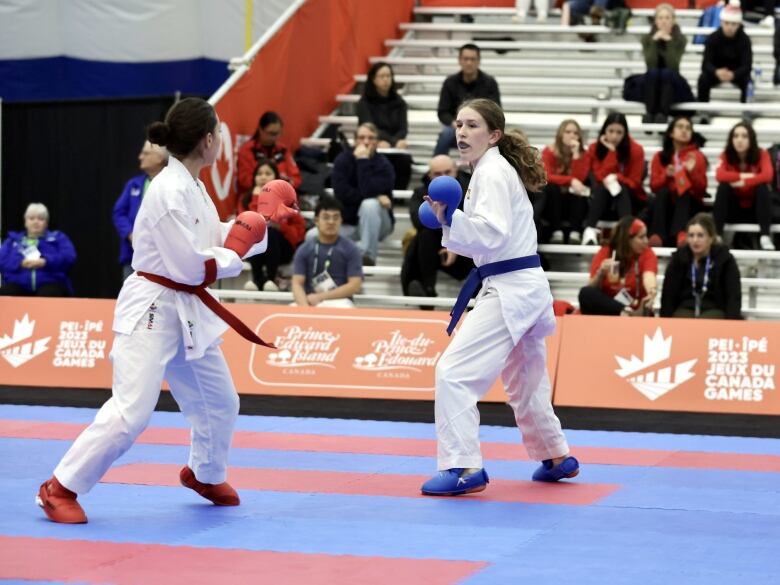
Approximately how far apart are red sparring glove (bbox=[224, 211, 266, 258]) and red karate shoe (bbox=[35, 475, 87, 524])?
1.25 m

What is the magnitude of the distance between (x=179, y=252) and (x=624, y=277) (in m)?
6.35

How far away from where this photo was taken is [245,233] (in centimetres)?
618

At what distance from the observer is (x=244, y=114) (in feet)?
47.2

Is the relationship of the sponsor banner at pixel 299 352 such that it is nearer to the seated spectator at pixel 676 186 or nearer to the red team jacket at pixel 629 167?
the seated spectator at pixel 676 186

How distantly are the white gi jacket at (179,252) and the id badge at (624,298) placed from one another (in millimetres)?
5921

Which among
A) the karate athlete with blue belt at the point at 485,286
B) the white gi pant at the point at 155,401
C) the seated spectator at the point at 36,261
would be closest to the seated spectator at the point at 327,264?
the seated spectator at the point at 36,261

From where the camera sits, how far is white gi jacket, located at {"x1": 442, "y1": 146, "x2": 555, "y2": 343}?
653 centimetres

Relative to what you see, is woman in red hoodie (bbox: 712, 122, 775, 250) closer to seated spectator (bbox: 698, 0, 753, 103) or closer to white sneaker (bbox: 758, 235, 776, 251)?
white sneaker (bbox: 758, 235, 776, 251)

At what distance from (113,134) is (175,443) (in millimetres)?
7226

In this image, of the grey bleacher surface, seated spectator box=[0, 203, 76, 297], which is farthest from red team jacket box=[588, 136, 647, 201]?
seated spectator box=[0, 203, 76, 297]

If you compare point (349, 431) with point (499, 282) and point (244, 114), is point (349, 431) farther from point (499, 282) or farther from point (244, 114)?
point (244, 114)

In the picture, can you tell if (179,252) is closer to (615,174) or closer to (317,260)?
(317,260)

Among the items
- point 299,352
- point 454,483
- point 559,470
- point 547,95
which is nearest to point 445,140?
point 547,95

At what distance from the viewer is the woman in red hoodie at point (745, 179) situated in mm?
12609
